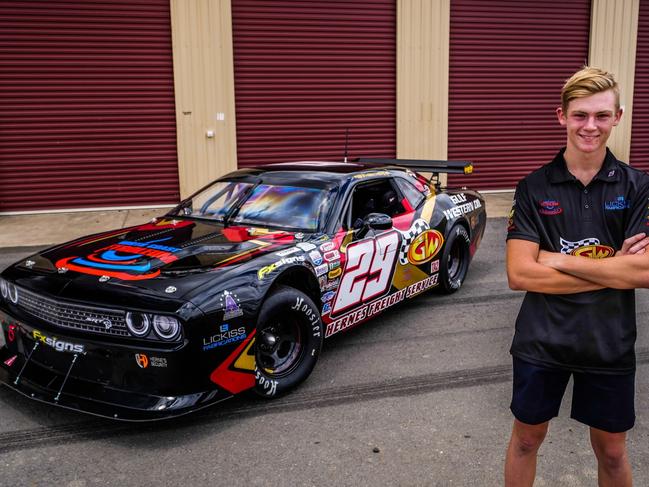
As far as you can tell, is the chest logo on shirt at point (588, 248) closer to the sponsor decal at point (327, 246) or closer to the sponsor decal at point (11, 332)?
the sponsor decal at point (327, 246)

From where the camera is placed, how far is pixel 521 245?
2.29 meters

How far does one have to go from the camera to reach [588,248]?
222 cm

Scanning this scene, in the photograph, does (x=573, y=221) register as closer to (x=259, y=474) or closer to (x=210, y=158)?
(x=259, y=474)

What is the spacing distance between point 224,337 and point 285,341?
2.25 ft

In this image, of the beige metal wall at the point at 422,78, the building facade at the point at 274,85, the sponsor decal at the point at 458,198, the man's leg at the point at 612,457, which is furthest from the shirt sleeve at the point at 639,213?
the beige metal wall at the point at 422,78

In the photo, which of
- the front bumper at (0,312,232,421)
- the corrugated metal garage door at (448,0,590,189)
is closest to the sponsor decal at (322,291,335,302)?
the front bumper at (0,312,232,421)

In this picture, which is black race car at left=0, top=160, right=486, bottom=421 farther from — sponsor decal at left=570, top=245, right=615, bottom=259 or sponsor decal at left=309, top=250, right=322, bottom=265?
sponsor decal at left=570, top=245, right=615, bottom=259

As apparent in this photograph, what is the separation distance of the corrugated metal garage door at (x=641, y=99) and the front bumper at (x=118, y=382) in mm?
13956

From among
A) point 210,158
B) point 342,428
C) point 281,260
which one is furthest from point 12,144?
point 342,428

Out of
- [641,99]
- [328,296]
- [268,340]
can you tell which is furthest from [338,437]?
[641,99]

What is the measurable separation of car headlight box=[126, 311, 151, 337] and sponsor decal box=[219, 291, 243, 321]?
0.40 meters

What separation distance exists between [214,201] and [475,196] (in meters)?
3.03

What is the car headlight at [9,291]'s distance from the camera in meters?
3.85

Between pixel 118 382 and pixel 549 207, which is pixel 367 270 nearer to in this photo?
pixel 118 382
